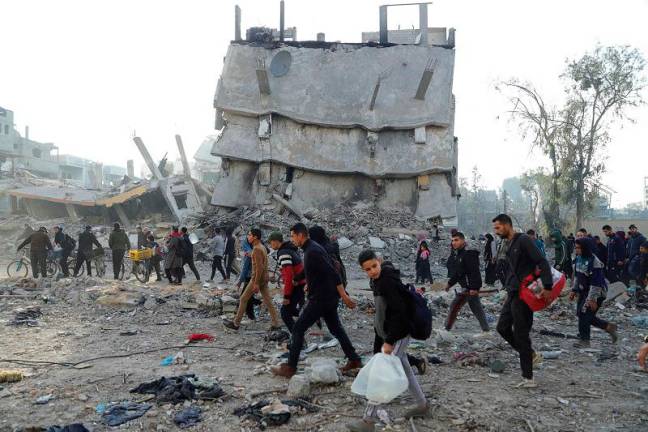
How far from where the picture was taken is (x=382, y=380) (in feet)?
11.6

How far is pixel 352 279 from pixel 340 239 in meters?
4.13

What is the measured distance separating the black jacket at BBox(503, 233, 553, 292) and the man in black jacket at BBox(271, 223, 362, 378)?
167 centimetres

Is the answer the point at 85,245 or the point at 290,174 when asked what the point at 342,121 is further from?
the point at 85,245

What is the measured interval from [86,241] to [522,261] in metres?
11.9

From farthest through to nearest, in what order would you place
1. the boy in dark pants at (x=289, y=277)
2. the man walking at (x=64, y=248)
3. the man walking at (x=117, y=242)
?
the man walking at (x=64, y=248) < the man walking at (x=117, y=242) < the boy in dark pants at (x=289, y=277)

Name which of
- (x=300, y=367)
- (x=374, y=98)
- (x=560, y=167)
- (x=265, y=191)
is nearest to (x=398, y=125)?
(x=374, y=98)

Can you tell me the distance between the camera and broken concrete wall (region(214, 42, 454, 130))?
24.8 meters

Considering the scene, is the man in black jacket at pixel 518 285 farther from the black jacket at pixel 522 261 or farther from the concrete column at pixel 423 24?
the concrete column at pixel 423 24

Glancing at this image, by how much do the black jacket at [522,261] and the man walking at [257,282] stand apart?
3.41 metres

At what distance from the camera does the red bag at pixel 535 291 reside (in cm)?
467

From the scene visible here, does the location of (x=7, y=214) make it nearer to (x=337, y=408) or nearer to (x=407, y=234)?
(x=407, y=234)

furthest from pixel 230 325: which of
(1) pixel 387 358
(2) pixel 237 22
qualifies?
(2) pixel 237 22

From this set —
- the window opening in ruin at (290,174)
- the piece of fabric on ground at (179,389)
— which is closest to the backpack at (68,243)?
the piece of fabric on ground at (179,389)

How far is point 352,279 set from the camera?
1702cm
